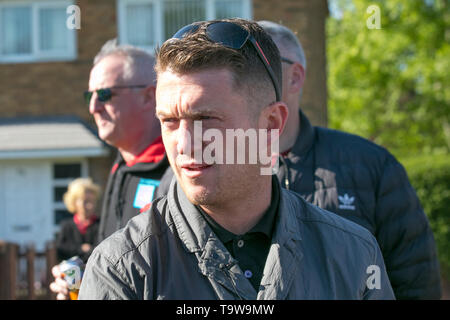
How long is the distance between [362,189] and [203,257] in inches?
60.5

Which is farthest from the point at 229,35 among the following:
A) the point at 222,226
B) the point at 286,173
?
the point at 286,173

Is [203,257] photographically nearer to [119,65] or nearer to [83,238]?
[119,65]

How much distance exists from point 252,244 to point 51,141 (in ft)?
38.3

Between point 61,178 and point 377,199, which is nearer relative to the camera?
point 377,199

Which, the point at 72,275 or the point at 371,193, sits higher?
the point at 371,193

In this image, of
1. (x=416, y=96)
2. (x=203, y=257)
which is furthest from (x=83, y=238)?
(x=416, y=96)

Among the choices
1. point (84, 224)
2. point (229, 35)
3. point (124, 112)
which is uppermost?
point (229, 35)

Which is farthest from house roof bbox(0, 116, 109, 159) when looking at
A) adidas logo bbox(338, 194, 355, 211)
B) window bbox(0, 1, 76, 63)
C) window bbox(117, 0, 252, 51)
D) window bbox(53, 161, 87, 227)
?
adidas logo bbox(338, 194, 355, 211)

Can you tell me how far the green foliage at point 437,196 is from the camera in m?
11.9

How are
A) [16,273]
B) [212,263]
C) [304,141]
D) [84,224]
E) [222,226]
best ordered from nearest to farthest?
[212,263] < [222,226] < [304,141] < [84,224] < [16,273]

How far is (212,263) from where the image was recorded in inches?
73.5

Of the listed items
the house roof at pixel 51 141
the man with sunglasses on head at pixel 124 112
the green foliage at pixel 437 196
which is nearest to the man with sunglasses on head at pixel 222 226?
the man with sunglasses on head at pixel 124 112

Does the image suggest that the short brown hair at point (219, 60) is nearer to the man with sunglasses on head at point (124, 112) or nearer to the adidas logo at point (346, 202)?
the adidas logo at point (346, 202)

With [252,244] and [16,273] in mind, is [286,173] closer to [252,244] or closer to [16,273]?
[252,244]
